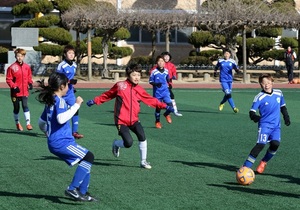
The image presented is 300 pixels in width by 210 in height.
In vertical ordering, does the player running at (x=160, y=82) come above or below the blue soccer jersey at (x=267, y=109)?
below

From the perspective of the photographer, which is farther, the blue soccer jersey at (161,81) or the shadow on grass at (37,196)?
the blue soccer jersey at (161,81)

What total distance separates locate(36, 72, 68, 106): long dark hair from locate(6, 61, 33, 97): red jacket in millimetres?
7296

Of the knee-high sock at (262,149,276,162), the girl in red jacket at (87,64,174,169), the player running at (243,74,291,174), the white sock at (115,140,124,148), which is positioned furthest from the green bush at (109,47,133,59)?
the player running at (243,74,291,174)

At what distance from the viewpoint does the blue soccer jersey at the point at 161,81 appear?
56.2ft

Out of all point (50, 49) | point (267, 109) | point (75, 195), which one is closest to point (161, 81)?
point (267, 109)

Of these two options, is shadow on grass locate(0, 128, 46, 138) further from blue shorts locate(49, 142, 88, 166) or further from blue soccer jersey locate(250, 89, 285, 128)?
blue shorts locate(49, 142, 88, 166)

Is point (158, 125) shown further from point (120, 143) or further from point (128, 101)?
point (128, 101)

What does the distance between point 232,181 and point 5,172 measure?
10.3ft

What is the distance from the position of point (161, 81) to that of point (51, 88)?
9.09 m

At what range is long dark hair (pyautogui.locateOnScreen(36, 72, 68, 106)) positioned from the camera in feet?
27.0

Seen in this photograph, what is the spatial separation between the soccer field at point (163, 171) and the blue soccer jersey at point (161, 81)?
0.68 metres

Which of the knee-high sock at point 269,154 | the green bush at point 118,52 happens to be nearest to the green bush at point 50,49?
the green bush at point 118,52

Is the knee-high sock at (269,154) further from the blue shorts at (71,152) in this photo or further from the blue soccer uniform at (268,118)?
the blue shorts at (71,152)

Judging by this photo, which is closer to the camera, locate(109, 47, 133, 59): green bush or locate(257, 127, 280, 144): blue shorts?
locate(257, 127, 280, 144): blue shorts
